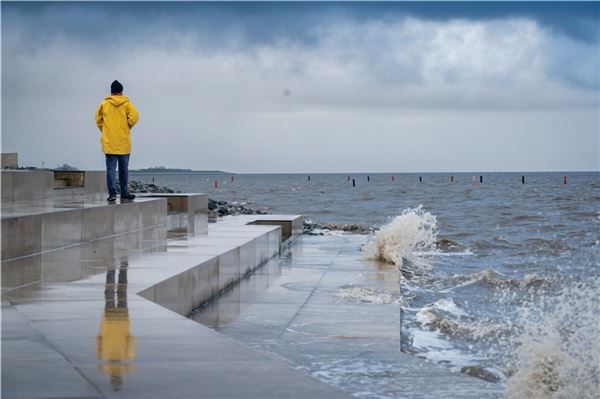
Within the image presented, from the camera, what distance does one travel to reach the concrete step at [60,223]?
316 inches

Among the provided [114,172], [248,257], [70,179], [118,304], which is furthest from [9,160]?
[118,304]

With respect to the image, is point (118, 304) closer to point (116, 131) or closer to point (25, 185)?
point (25, 185)

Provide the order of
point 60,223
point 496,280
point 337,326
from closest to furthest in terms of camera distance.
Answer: point 337,326 < point 60,223 < point 496,280

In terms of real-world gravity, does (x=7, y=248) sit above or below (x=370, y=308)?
above

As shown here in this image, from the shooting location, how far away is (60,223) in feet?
29.7

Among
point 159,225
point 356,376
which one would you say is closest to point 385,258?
point 159,225

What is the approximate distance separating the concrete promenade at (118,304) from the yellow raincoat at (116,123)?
2.81ft

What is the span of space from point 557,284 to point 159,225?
19.8ft

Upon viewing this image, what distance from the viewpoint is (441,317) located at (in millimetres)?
9188

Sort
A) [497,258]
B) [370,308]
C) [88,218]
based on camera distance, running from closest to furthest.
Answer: [370,308]
[88,218]
[497,258]

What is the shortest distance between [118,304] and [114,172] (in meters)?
6.49

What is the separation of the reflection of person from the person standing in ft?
18.5

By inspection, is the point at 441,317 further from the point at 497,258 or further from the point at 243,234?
the point at 497,258

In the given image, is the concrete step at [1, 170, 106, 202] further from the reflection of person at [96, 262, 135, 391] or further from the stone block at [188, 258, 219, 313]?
the reflection of person at [96, 262, 135, 391]
